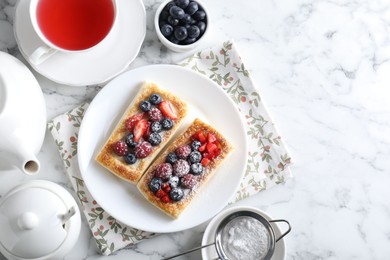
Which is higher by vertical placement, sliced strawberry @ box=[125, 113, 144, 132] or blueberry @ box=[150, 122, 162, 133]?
blueberry @ box=[150, 122, 162, 133]

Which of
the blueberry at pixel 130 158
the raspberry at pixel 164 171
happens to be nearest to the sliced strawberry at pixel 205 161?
the raspberry at pixel 164 171

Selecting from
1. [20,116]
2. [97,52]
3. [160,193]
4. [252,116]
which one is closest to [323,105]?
[252,116]

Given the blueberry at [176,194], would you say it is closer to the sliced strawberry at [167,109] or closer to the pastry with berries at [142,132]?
the pastry with berries at [142,132]

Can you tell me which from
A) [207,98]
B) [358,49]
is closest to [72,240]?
[207,98]

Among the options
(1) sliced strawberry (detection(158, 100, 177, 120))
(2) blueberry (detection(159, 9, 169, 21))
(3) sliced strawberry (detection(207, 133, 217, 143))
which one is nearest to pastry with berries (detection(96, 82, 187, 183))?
(1) sliced strawberry (detection(158, 100, 177, 120))

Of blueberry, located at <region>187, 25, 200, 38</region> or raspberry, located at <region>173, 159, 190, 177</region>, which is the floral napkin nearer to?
blueberry, located at <region>187, 25, 200, 38</region>

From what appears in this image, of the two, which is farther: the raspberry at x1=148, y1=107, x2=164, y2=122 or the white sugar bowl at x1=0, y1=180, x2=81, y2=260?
the raspberry at x1=148, y1=107, x2=164, y2=122

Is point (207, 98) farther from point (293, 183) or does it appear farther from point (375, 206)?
point (375, 206)
